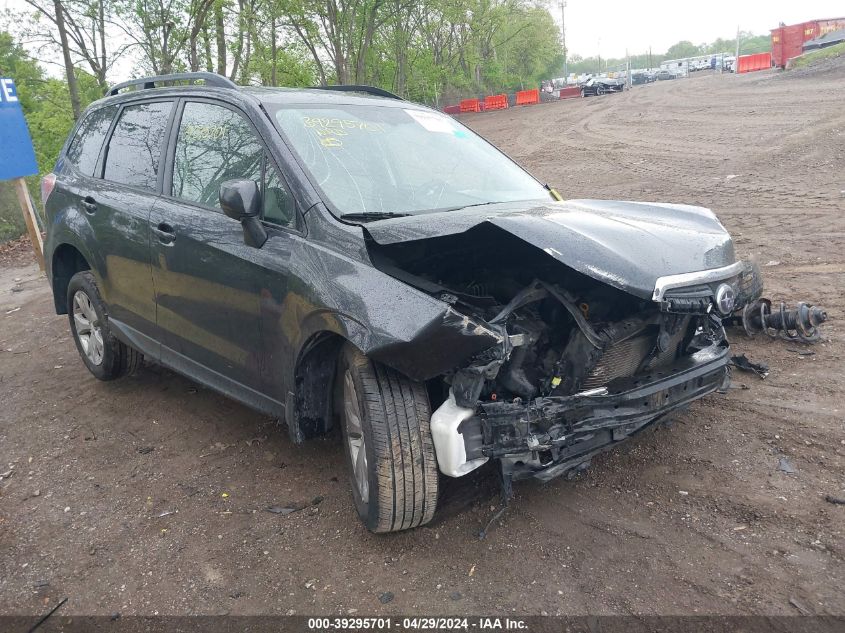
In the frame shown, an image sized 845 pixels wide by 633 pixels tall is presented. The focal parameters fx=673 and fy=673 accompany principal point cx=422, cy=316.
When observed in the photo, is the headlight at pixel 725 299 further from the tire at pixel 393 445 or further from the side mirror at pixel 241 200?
the side mirror at pixel 241 200

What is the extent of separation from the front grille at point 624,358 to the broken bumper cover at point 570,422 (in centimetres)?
5

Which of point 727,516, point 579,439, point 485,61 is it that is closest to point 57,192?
point 579,439

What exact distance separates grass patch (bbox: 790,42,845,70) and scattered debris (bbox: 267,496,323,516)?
27.9 meters

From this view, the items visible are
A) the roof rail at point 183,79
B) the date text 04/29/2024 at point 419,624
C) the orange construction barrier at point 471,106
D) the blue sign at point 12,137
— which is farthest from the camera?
the orange construction barrier at point 471,106

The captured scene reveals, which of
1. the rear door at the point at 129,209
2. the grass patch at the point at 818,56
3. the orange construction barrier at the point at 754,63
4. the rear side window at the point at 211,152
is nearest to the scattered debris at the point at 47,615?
the rear door at the point at 129,209

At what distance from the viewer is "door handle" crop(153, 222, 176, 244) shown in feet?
12.4

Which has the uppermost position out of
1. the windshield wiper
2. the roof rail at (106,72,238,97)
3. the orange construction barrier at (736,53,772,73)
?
the orange construction barrier at (736,53,772,73)

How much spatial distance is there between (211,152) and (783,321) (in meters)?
3.92

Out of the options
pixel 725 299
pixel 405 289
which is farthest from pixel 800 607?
pixel 405 289

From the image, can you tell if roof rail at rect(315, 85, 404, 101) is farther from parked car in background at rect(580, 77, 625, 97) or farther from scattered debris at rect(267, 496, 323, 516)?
parked car in background at rect(580, 77, 625, 97)

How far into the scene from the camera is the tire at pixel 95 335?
481 cm

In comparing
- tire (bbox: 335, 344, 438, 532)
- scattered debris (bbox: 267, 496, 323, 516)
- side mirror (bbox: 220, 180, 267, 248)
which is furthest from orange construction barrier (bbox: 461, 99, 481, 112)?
tire (bbox: 335, 344, 438, 532)

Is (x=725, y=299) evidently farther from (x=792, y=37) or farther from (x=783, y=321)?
(x=792, y=37)

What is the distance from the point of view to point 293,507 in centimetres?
341
